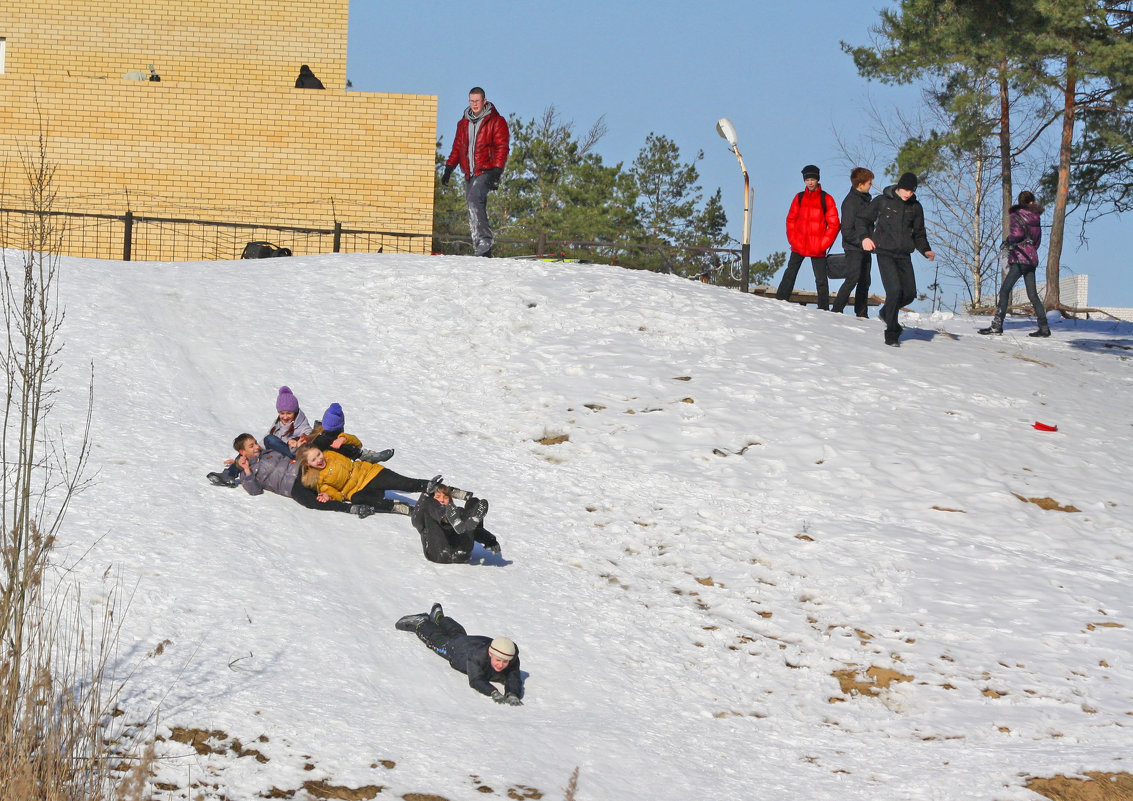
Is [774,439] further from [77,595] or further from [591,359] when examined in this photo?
[77,595]

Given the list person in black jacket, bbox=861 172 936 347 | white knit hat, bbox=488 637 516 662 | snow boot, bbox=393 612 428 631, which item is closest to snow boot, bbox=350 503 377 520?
snow boot, bbox=393 612 428 631

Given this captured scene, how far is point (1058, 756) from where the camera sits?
257 inches

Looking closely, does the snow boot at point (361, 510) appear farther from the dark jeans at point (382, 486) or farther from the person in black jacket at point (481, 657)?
the person in black jacket at point (481, 657)

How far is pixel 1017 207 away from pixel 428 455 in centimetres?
1012

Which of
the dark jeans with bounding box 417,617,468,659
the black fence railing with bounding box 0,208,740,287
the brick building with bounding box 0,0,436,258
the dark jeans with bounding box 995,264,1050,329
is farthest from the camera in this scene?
the brick building with bounding box 0,0,436,258

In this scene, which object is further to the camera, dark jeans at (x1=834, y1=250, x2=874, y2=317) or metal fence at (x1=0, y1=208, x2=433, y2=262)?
metal fence at (x1=0, y1=208, x2=433, y2=262)

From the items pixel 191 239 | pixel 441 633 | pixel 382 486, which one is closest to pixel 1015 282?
pixel 382 486

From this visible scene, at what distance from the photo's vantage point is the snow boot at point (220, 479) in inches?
358

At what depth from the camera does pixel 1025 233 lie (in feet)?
53.3

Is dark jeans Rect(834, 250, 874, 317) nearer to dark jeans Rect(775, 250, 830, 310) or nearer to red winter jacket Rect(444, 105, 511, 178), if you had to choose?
dark jeans Rect(775, 250, 830, 310)

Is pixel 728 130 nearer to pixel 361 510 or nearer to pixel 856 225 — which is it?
pixel 856 225

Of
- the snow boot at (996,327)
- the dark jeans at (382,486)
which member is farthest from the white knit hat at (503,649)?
the snow boot at (996,327)

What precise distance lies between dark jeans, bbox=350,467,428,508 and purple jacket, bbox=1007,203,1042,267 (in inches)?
421

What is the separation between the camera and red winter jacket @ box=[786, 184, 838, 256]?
16.1 metres
